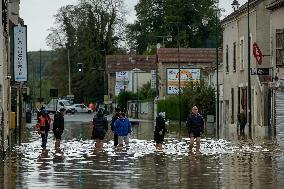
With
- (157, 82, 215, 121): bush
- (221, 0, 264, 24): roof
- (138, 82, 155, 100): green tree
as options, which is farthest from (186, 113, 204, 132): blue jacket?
(138, 82, 155, 100): green tree

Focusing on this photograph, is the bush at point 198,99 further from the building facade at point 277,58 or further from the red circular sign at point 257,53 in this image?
the building facade at point 277,58

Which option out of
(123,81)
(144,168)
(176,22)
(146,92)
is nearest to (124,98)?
(146,92)

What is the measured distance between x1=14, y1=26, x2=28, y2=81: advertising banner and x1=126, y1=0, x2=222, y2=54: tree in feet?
233

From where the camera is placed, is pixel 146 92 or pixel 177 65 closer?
pixel 177 65

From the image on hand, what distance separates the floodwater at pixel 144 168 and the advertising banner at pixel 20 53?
6.41 meters

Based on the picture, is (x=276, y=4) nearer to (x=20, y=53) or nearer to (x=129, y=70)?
(x=20, y=53)

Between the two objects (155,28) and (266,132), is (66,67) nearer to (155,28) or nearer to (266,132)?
(155,28)

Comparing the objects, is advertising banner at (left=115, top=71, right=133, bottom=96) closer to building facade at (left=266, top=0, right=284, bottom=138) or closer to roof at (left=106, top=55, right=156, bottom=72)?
roof at (left=106, top=55, right=156, bottom=72)

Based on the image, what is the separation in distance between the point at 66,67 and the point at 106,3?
9.73m

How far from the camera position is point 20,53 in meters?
40.7

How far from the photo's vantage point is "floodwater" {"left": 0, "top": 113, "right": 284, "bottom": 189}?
1973cm

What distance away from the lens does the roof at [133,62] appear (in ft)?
401

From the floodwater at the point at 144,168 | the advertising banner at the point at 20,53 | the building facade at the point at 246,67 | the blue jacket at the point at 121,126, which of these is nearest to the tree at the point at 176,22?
the building facade at the point at 246,67

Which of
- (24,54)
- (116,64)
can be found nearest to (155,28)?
(116,64)
